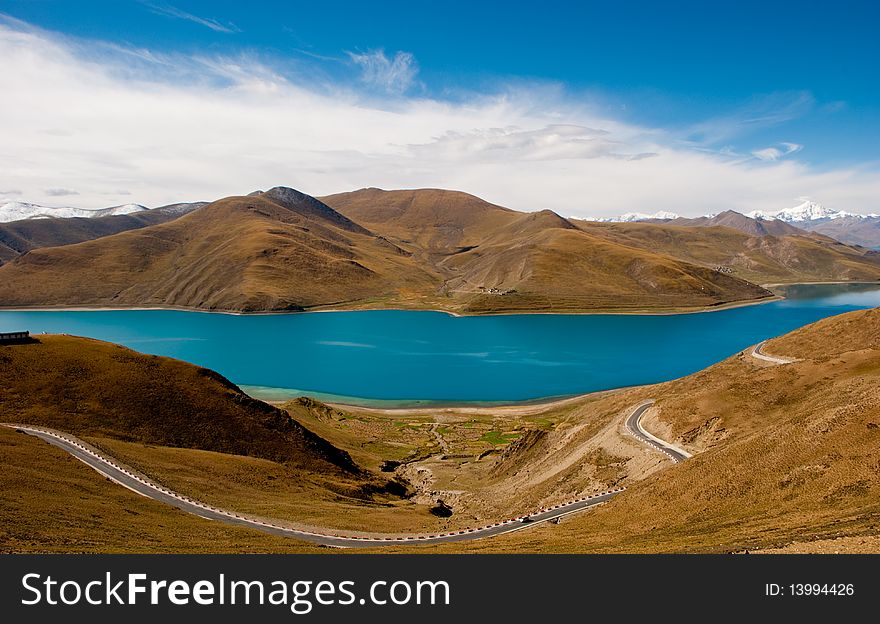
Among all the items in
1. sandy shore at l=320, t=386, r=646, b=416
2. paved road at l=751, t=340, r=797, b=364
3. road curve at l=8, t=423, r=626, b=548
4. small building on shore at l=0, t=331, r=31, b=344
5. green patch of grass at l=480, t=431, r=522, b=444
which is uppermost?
small building on shore at l=0, t=331, r=31, b=344

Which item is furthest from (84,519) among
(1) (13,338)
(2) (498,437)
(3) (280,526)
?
(2) (498,437)

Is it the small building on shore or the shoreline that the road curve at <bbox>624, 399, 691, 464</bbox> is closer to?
the shoreline

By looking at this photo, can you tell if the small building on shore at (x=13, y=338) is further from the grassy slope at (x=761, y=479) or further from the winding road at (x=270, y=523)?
the grassy slope at (x=761, y=479)

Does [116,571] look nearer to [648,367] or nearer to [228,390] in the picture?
[228,390]

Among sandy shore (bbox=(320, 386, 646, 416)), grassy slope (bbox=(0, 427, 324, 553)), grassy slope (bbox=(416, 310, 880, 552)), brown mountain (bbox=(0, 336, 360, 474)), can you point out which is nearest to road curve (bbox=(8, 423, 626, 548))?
grassy slope (bbox=(0, 427, 324, 553))

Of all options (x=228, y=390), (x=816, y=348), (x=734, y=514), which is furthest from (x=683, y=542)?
(x=816, y=348)

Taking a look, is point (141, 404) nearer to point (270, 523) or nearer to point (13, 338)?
point (13, 338)

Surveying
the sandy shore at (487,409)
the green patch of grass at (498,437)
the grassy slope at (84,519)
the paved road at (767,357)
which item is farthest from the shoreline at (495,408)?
the grassy slope at (84,519)
